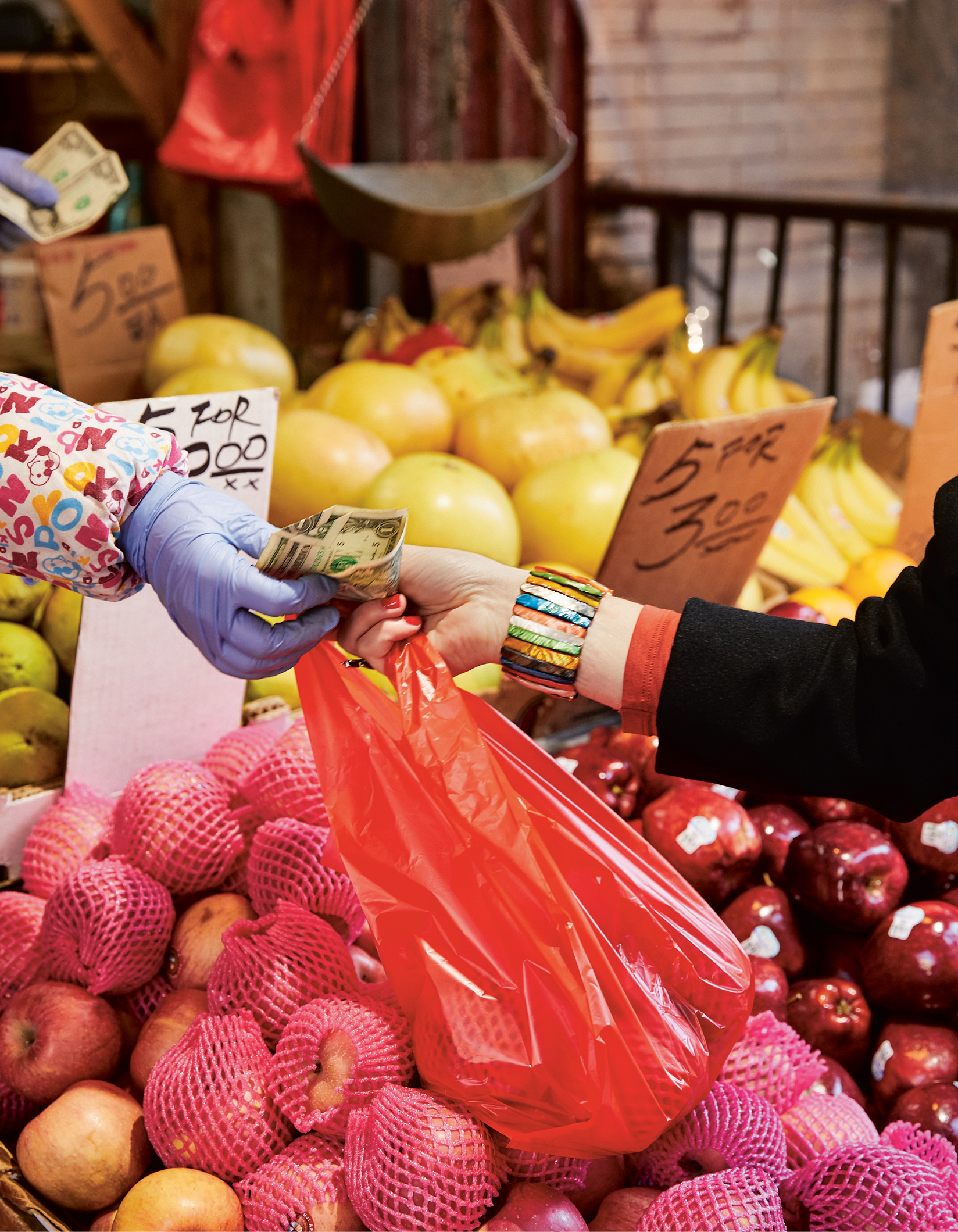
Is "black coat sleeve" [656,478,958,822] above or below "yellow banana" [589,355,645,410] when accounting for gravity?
above

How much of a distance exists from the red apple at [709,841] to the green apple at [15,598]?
1.04m

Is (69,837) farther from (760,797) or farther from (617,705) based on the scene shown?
(760,797)

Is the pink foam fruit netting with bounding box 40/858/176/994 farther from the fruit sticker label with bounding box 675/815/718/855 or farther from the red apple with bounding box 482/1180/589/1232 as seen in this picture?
the fruit sticker label with bounding box 675/815/718/855

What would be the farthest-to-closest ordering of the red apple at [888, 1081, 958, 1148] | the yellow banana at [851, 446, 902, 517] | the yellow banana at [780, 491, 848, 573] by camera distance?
the yellow banana at [851, 446, 902, 517] < the yellow banana at [780, 491, 848, 573] < the red apple at [888, 1081, 958, 1148]

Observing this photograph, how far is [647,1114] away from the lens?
3.39 feet

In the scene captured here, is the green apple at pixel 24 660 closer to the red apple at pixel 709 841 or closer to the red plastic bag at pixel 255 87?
the red apple at pixel 709 841

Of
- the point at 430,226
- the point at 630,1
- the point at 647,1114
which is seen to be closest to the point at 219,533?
the point at 647,1114

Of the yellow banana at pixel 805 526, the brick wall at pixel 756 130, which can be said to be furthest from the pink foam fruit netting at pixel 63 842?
the brick wall at pixel 756 130

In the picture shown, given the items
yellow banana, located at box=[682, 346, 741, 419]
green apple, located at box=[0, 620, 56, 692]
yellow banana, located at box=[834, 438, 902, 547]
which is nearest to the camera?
green apple, located at box=[0, 620, 56, 692]

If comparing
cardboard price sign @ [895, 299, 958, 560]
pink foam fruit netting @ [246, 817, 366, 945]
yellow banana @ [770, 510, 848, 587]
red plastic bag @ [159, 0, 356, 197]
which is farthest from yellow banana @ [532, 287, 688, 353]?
pink foam fruit netting @ [246, 817, 366, 945]

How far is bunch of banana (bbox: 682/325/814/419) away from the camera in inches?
121

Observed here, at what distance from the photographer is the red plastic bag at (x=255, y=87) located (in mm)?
3248

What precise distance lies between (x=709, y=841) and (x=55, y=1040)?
32.2 inches

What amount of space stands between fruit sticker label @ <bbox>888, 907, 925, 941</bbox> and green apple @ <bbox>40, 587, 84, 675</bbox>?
1.24 m
